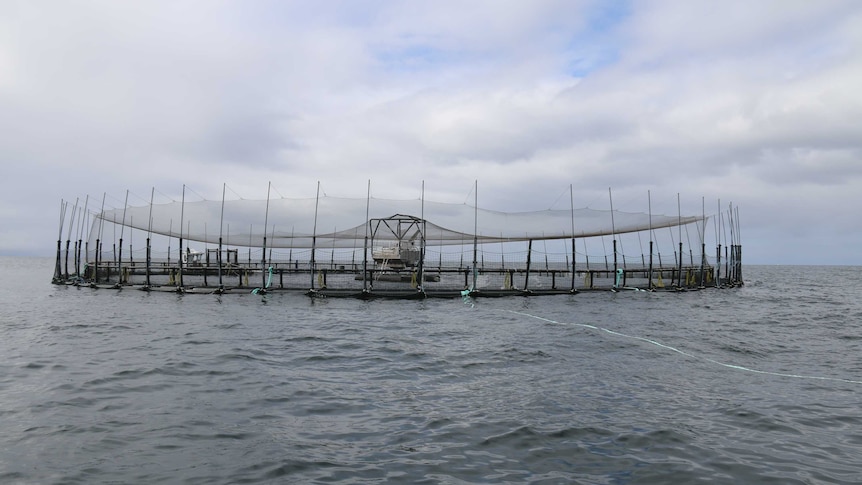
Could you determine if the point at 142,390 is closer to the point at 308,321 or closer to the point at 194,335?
the point at 194,335

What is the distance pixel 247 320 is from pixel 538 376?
1154cm

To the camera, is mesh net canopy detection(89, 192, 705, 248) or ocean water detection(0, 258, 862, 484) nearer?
ocean water detection(0, 258, 862, 484)

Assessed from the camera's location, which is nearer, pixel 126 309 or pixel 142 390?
pixel 142 390

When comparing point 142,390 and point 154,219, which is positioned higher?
point 154,219

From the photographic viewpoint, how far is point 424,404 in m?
7.88

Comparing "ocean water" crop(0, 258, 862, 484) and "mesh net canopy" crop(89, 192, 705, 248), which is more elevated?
"mesh net canopy" crop(89, 192, 705, 248)

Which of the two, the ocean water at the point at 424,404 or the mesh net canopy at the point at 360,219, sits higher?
the mesh net canopy at the point at 360,219

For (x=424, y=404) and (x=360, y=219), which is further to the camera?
(x=360, y=219)

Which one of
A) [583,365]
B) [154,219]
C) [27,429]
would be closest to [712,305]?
[583,365]

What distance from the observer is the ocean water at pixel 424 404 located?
559 centimetres

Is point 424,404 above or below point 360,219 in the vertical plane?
below

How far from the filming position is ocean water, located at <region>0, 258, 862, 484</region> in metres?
5.59

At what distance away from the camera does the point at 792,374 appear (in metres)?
10.3

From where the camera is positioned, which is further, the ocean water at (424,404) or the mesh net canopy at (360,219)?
the mesh net canopy at (360,219)
